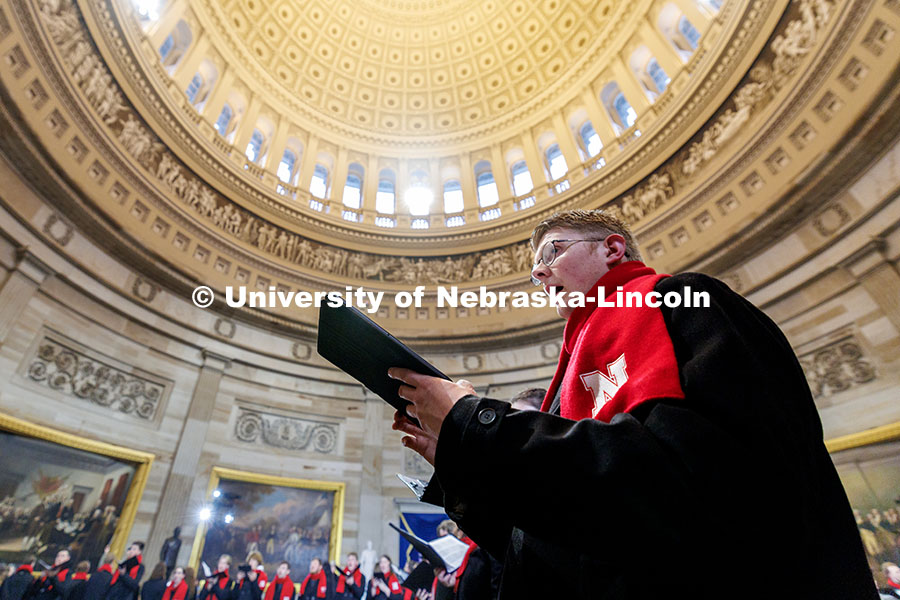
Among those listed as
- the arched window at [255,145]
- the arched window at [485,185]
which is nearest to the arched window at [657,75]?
the arched window at [485,185]

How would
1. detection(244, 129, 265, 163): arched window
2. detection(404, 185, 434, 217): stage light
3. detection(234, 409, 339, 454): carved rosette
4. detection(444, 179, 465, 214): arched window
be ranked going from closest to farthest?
detection(234, 409, 339, 454): carved rosette
detection(244, 129, 265, 163): arched window
detection(404, 185, 434, 217): stage light
detection(444, 179, 465, 214): arched window

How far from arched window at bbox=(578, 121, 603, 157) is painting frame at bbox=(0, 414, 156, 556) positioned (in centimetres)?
1625

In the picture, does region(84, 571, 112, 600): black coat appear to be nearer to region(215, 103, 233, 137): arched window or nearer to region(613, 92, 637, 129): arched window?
region(215, 103, 233, 137): arched window

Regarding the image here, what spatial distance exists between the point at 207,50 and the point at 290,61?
4.23 meters

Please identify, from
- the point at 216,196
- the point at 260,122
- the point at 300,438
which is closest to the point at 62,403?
the point at 300,438

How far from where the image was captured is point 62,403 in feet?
26.0

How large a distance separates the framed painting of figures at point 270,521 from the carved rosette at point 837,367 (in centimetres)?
1020

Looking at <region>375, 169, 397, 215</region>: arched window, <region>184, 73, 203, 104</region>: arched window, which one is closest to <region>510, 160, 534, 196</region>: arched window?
<region>375, 169, 397, 215</region>: arched window

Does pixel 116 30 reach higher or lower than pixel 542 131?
lower

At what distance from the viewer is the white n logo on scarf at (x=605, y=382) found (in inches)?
47.1

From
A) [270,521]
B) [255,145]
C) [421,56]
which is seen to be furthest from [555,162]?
[270,521]

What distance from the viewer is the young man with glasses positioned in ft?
2.76

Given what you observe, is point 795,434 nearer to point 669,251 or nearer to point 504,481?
point 504,481

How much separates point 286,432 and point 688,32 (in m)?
17.9
